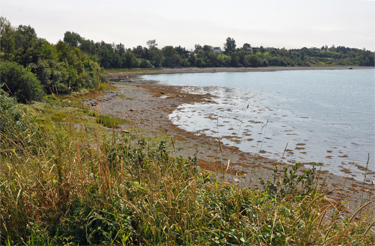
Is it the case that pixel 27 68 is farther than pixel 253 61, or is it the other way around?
pixel 253 61

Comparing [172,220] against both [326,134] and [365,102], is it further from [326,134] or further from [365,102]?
[365,102]

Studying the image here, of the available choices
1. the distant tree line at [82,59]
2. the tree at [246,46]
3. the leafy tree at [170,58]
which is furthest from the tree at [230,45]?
the leafy tree at [170,58]

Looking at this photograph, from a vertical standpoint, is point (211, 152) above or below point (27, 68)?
below

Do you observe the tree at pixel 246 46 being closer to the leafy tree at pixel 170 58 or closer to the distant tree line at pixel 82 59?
the distant tree line at pixel 82 59

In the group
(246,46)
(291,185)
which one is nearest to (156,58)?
(246,46)

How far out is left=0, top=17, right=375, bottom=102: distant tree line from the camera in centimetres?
2120

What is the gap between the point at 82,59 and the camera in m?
49.0

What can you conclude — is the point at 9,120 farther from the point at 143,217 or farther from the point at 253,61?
the point at 253,61

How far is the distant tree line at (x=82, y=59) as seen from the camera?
69.6 ft

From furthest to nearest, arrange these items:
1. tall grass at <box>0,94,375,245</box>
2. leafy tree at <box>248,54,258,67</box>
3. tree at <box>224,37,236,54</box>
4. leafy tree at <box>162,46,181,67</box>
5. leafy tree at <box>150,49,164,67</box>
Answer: tree at <box>224,37,236,54</box> → leafy tree at <box>248,54,258,67</box> → leafy tree at <box>162,46,181,67</box> → leafy tree at <box>150,49,164,67</box> → tall grass at <box>0,94,375,245</box>

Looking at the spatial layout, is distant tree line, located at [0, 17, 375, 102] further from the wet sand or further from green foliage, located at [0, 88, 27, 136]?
the wet sand

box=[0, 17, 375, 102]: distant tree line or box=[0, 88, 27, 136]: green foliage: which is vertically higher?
box=[0, 17, 375, 102]: distant tree line

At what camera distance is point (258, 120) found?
82.4 ft

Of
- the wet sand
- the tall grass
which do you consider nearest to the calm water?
the wet sand
